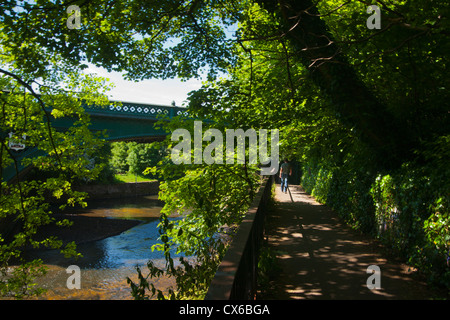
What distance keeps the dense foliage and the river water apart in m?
3.62

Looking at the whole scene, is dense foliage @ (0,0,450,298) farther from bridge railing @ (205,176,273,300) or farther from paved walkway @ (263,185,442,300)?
→ bridge railing @ (205,176,273,300)

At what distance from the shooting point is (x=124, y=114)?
2406 cm

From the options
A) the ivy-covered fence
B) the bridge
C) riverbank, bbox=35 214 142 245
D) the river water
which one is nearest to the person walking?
the river water

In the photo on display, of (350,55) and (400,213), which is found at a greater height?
(350,55)

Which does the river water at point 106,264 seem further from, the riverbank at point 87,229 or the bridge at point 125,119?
the bridge at point 125,119

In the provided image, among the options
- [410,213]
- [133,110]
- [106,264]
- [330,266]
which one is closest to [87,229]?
[106,264]

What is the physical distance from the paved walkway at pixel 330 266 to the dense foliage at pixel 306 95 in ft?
1.12

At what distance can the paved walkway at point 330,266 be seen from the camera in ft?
14.3

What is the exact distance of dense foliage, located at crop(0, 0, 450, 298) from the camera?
17.2ft

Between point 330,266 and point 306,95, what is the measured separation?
14.0ft
